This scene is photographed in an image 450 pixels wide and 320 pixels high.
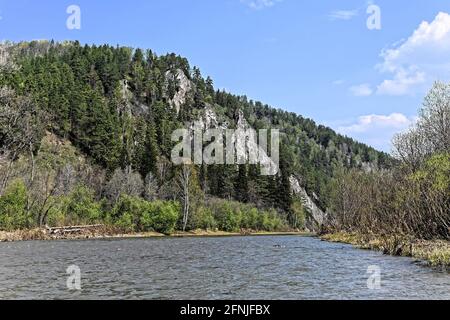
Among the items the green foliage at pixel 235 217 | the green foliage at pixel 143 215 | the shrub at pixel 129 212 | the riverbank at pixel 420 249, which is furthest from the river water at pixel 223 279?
the green foliage at pixel 235 217

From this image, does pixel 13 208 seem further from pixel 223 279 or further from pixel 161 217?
pixel 223 279

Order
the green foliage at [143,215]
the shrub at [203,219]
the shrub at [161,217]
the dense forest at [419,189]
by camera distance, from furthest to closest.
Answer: the shrub at [203,219] → the shrub at [161,217] → the green foliage at [143,215] → the dense forest at [419,189]

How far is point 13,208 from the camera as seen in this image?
81.8 m

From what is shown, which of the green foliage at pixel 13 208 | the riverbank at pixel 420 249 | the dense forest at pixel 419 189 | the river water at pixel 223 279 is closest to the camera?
the river water at pixel 223 279

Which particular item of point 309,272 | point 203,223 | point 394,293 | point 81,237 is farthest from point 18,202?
point 394,293

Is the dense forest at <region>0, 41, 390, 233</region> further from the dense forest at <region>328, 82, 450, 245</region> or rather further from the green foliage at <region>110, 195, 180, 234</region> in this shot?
the dense forest at <region>328, 82, 450, 245</region>

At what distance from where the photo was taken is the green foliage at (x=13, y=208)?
80312mm

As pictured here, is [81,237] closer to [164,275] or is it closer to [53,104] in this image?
[164,275]

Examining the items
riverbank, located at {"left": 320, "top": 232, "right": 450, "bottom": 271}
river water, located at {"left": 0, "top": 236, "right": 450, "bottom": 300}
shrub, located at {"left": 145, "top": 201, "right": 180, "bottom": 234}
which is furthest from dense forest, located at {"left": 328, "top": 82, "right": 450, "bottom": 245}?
shrub, located at {"left": 145, "top": 201, "right": 180, "bottom": 234}

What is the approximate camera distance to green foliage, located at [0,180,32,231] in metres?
80.3

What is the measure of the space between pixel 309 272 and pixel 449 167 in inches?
726

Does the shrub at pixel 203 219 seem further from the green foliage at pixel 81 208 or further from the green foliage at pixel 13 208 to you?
the green foliage at pixel 13 208

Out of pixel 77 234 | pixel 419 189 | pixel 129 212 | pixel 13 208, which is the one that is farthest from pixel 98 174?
pixel 419 189

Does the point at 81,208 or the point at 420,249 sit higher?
the point at 81,208
